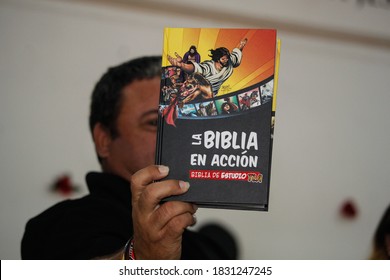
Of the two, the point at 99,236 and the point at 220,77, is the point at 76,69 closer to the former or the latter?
the point at 99,236

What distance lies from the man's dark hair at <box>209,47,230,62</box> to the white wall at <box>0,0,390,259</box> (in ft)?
2.18

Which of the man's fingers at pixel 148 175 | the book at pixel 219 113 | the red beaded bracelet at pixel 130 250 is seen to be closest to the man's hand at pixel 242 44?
the book at pixel 219 113

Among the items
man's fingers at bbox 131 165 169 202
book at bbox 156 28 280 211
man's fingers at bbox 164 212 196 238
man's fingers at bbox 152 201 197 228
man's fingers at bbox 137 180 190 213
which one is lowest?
man's fingers at bbox 164 212 196 238

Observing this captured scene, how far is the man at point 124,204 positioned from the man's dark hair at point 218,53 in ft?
0.81

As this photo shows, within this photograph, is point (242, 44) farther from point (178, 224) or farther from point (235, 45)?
point (178, 224)

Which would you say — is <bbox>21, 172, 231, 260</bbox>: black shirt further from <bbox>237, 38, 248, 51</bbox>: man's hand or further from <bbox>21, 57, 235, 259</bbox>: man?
<bbox>237, 38, 248, 51</bbox>: man's hand

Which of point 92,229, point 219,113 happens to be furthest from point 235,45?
point 92,229

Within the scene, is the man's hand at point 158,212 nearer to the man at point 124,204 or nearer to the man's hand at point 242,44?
the man at point 124,204

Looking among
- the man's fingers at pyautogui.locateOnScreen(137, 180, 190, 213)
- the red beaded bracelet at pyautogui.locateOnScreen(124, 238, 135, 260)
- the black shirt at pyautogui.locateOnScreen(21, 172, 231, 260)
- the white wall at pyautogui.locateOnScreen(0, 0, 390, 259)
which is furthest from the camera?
the white wall at pyautogui.locateOnScreen(0, 0, 390, 259)

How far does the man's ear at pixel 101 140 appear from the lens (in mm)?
1593

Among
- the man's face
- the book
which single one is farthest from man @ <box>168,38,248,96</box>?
the man's face

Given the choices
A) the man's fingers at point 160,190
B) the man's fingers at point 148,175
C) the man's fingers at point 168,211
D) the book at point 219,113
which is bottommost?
the man's fingers at point 168,211

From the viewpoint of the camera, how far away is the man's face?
1.59 m

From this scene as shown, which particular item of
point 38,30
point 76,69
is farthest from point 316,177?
point 38,30
